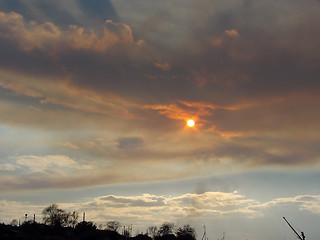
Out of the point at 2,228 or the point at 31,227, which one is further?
the point at 31,227

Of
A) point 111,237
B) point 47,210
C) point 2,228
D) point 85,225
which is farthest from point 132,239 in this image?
point 2,228

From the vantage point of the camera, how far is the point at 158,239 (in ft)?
628

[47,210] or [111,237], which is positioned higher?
[47,210]

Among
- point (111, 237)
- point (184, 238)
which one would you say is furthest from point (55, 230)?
point (184, 238)

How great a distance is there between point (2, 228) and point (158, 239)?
82083mm

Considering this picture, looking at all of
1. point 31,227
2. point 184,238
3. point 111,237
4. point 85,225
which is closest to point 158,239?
point 184,238

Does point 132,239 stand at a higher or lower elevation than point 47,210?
lower

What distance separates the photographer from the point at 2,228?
499ft

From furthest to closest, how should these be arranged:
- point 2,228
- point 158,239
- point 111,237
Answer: point 158,239, point 111,237, point 2,228

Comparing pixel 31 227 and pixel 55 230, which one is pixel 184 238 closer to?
pixel 55 230

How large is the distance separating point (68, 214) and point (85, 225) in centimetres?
1195

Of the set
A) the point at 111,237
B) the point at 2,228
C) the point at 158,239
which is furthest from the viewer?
the point at 158,239

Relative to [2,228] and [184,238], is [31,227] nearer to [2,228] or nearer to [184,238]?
[2,228]

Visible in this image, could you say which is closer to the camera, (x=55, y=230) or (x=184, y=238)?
(x=55, y=230)
